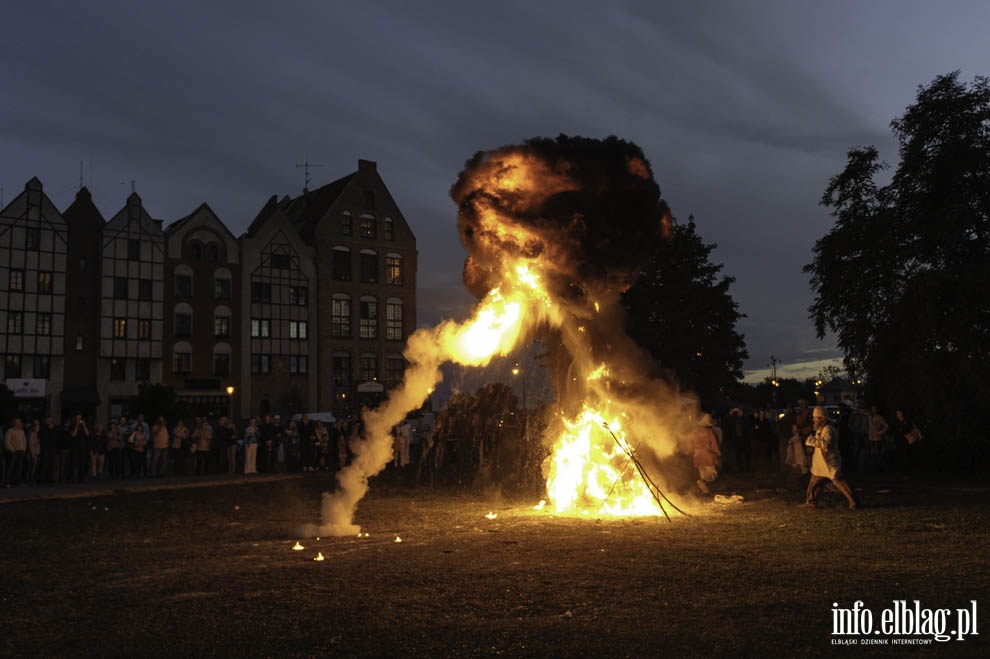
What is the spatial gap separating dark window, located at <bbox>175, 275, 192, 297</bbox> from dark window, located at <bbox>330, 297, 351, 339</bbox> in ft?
31.7

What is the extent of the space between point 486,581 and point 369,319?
50504 millimetres

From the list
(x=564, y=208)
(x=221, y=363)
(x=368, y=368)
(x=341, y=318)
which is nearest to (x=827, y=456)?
(x=564, y=208)

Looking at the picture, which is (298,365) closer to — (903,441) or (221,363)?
(221,363)

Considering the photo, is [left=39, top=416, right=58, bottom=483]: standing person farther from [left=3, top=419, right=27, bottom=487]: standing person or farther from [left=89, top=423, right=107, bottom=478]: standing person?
[left=89, top=423, right=107, bottom=478]: standing person

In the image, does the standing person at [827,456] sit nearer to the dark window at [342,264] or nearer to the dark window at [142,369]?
the dark window at [142,369]

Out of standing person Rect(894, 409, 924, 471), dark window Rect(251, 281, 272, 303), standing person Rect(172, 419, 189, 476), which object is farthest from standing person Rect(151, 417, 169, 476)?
dark window Rect(251, 281, 272, 303)

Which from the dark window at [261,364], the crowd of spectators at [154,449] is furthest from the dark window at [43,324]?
the crowd of spectators at [154,449]

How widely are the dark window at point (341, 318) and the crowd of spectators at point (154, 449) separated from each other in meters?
28.4

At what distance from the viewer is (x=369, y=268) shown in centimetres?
5878

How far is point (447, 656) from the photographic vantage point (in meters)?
6.26

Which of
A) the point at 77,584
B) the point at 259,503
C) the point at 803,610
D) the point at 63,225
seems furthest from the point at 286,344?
the point at 803,610

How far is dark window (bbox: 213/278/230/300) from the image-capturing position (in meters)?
52.9

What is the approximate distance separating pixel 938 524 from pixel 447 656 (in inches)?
383

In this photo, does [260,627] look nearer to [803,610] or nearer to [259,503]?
[803,610]
